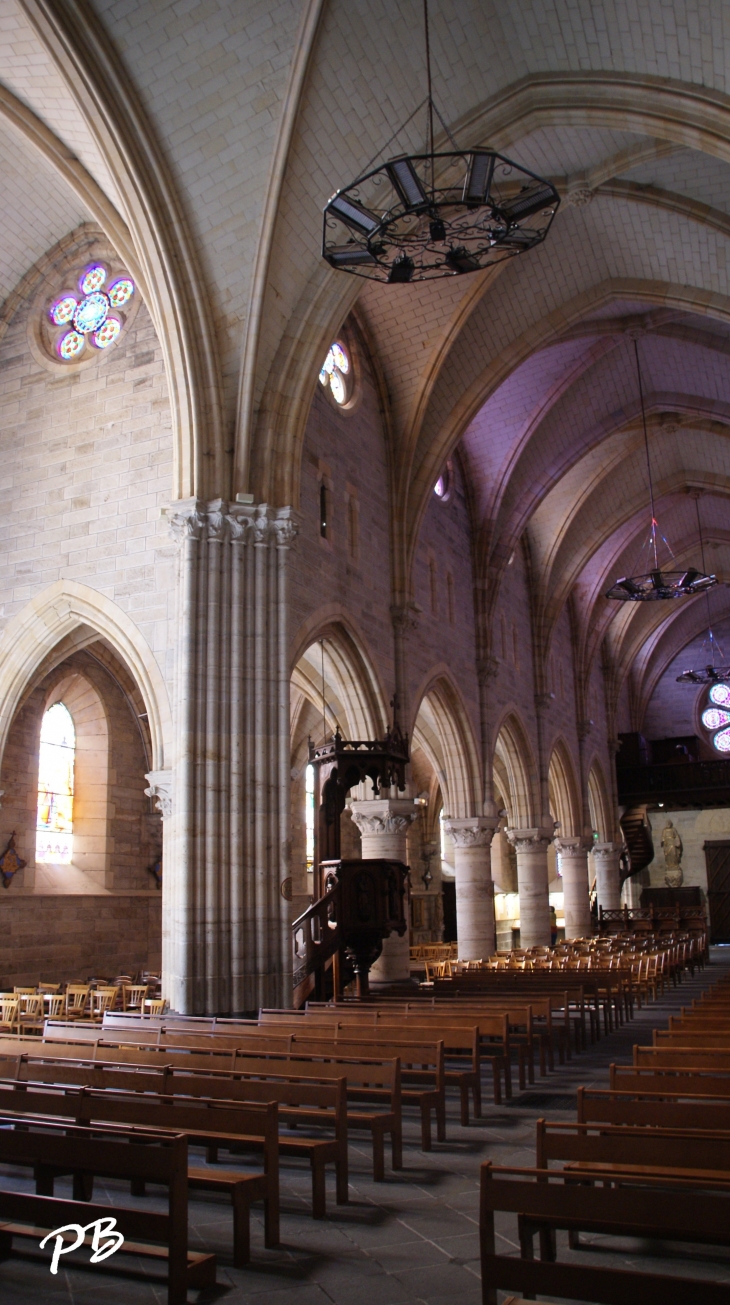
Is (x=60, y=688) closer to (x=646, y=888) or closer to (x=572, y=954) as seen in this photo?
(x=572, y=954)

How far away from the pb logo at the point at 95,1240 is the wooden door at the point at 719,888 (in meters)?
39.6

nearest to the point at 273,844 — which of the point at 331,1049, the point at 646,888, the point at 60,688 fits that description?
the point at 331,1049

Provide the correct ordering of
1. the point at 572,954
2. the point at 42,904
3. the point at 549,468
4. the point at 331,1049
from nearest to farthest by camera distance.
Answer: the point at 331,1049 → the point at 42,904 → the point at 572,954 → the point at 549,468

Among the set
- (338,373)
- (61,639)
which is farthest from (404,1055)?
(338,373)

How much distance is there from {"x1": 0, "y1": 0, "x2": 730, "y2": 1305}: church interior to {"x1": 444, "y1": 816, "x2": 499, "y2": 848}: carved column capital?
140 millimetres

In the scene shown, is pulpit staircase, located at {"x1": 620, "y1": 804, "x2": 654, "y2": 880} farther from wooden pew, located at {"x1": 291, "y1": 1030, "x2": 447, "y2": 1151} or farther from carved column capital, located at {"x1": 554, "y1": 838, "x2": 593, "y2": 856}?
wooden pew, located at {"x1": 291, "y1": 1030, "x2": 447, "y2": 1151}

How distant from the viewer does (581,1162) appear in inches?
185

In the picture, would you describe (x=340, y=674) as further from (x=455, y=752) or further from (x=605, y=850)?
(x=605, y=850)

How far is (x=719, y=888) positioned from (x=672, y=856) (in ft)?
7.13

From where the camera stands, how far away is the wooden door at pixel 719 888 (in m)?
40.5

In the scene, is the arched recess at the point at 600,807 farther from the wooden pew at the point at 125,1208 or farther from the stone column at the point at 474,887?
the wooden pew at the point at 125,1208

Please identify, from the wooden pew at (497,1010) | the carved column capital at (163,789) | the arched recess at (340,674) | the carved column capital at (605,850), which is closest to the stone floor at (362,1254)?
the wooden pew at (497,1010)

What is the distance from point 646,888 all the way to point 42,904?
30136 mm

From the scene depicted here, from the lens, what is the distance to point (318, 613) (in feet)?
53.3
